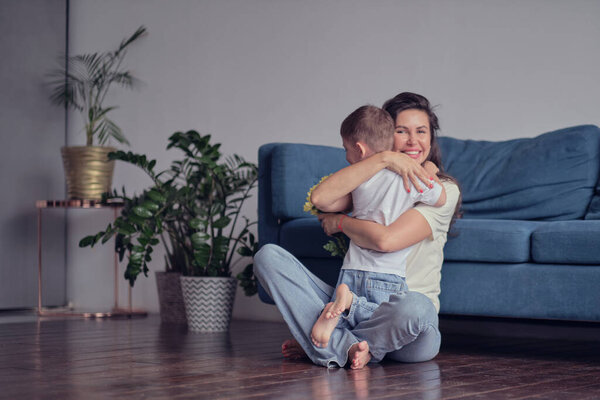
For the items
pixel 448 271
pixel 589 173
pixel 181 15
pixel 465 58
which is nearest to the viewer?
pixel 448 271

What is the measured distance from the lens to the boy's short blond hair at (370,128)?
2.14m

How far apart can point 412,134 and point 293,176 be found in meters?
0.67

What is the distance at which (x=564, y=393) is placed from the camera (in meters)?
1.78

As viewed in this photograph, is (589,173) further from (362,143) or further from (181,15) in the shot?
(181,15)

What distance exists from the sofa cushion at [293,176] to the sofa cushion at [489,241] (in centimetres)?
66

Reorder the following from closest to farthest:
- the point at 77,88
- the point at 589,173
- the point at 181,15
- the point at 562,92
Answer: the point at 589,173 → the point at 562,92 → the point at 181,15 → the point at 77,88

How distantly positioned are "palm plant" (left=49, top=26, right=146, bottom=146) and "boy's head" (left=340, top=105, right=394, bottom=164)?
2648 mm

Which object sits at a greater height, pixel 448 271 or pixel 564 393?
pixel 448 271

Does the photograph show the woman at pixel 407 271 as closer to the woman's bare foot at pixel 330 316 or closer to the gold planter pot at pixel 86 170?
the woman's bare foot at pixel 330 316

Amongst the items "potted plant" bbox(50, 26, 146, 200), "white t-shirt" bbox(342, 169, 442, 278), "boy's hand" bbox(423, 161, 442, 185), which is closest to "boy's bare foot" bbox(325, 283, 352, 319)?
"white t-shirt" bbox(342, 169, 442, 278)

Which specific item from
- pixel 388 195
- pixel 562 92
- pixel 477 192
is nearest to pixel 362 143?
pixel 388 195

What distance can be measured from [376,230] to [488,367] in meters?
0.55

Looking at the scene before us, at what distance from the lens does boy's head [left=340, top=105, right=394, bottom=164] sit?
2.15 m

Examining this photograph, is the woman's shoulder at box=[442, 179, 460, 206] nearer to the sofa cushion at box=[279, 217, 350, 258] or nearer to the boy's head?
the boy's head
